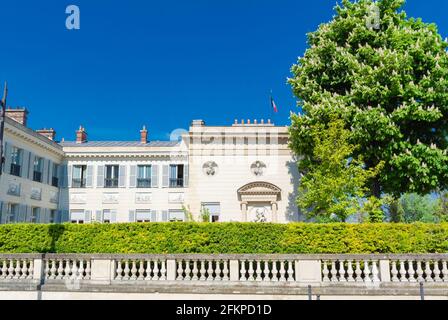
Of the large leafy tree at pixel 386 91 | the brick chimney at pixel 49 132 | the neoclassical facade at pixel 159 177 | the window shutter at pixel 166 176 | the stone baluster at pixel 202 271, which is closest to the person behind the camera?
the stone baluster at pixel 202 271

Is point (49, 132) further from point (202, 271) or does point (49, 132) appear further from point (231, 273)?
point (231, 273)

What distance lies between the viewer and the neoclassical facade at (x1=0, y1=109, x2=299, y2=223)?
2588cm

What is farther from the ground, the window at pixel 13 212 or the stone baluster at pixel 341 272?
the window at pixel 13 212

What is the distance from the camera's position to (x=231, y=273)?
10.9 m

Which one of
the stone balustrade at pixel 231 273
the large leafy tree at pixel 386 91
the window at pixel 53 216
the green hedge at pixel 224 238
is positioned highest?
the large leafy tree at pixel 386 91

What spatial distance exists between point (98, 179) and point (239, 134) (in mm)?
11240

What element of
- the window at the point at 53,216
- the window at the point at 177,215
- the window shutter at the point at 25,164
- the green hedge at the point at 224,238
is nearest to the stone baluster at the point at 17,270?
the green hedge at the point at 224,238

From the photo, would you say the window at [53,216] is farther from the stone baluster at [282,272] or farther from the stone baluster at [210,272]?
the stone baluster at [282,272]

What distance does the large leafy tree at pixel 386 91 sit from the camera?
56.7ft


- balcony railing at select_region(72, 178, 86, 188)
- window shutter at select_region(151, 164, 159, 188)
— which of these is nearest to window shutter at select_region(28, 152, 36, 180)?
balcony railing at select_region(72, 178, 86, 188)

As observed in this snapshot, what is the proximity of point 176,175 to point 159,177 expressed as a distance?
129 cm

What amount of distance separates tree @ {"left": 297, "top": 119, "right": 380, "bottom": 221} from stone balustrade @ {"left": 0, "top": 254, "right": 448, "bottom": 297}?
22.6ft

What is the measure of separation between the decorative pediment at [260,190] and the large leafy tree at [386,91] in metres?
6.16

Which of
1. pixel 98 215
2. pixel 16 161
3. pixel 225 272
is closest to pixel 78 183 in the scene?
pixel 98 215
